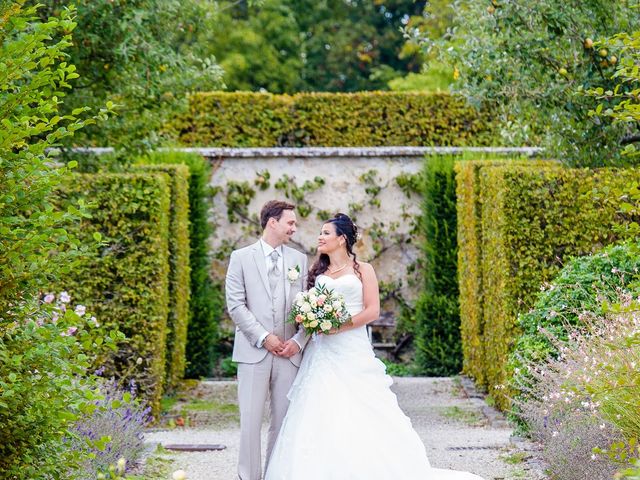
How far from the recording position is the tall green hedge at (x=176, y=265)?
10.5 m

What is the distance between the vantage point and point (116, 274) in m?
9.10

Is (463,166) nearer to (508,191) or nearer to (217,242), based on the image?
(508,191)

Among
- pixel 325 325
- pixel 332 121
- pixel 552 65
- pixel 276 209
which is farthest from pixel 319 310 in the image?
pixel 332 121

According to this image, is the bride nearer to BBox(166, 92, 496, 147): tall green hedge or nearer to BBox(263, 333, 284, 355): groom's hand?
BBox(263, 333, 284, 355): groom's hand

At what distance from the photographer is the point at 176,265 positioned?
416 inches

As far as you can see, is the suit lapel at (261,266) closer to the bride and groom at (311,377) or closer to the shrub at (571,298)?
the bride and groom at (311,377)

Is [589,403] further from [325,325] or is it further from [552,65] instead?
[552,65]

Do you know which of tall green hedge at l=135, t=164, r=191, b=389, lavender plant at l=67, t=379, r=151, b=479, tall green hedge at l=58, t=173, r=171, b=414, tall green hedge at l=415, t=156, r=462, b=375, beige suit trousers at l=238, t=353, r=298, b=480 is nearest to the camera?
beige suit trousers at l=238, t=353, r=298, b=480

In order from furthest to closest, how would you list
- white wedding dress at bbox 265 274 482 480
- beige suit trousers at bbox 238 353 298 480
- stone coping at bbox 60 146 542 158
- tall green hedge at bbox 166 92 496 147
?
tall green hedge at bbox 166 92 496 147 → stone coping at bbox 60 146 542 158 → beige suit trousers at bbox 238 353 298 480 → white wedding dress at bbox 265 274 482 480

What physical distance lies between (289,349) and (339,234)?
2.81 feet

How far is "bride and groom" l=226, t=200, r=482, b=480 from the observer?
637 centimetres

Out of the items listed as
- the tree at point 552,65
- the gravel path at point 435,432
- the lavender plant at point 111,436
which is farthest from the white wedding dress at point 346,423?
the tree at point 552,65

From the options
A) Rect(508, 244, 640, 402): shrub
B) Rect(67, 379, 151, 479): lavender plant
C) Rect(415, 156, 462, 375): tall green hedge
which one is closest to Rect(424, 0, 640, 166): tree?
Rect(508, 244, 640, 402): shrub

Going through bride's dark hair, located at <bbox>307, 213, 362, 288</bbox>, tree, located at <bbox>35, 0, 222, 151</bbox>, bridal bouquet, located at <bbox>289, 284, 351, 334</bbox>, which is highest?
tree, located at <bbox>35, 0, 222, 151</bbox>
